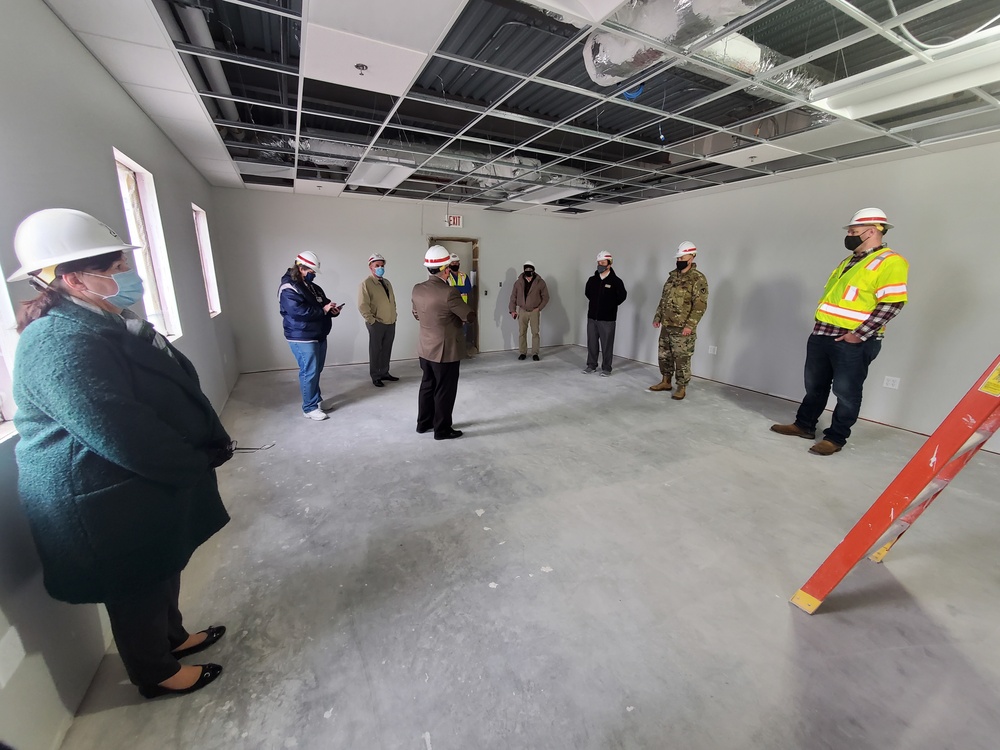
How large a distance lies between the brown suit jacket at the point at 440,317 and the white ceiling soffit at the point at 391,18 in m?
1.44

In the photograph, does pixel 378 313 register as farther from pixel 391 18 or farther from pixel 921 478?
pixel 921 478

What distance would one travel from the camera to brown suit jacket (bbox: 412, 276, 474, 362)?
2982 mm

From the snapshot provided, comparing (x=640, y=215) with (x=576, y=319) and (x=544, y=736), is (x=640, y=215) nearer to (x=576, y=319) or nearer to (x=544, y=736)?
(x=576, y=319)

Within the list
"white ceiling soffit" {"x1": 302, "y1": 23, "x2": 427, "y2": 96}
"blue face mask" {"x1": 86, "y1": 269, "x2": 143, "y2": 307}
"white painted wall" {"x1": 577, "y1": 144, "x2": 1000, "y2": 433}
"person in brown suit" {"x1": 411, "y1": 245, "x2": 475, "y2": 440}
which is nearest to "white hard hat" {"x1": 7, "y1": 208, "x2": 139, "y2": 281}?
"blue face mask" {"x1": 86, "y1": 269, "x2": 143, "y2": 307}

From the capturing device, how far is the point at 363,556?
1.96 m

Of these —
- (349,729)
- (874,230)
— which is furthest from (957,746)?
(874,230)

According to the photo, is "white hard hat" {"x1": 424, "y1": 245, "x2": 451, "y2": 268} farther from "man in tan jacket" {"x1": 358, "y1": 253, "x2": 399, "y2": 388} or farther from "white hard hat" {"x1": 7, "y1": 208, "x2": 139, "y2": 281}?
"white hard hat" {"x1": 7, "y1": 208, "x2": 139, "y2": 281}

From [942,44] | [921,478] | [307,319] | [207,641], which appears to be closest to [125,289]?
[207,641]

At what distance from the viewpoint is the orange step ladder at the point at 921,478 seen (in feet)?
4.46

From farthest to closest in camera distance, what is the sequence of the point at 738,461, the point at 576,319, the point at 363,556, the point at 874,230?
the point at 576,319 < the point at 738,461 < the point at 874,230 < the point at 363,556

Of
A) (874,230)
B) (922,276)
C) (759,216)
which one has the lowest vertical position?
(922,276)

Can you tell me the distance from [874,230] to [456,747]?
3833 millimetres

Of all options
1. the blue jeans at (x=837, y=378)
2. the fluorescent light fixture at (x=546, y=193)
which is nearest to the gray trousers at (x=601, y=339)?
the fluorescent light fixture at (x=546, y=193)

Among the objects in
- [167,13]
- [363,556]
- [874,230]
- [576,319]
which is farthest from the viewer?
[576,319]
